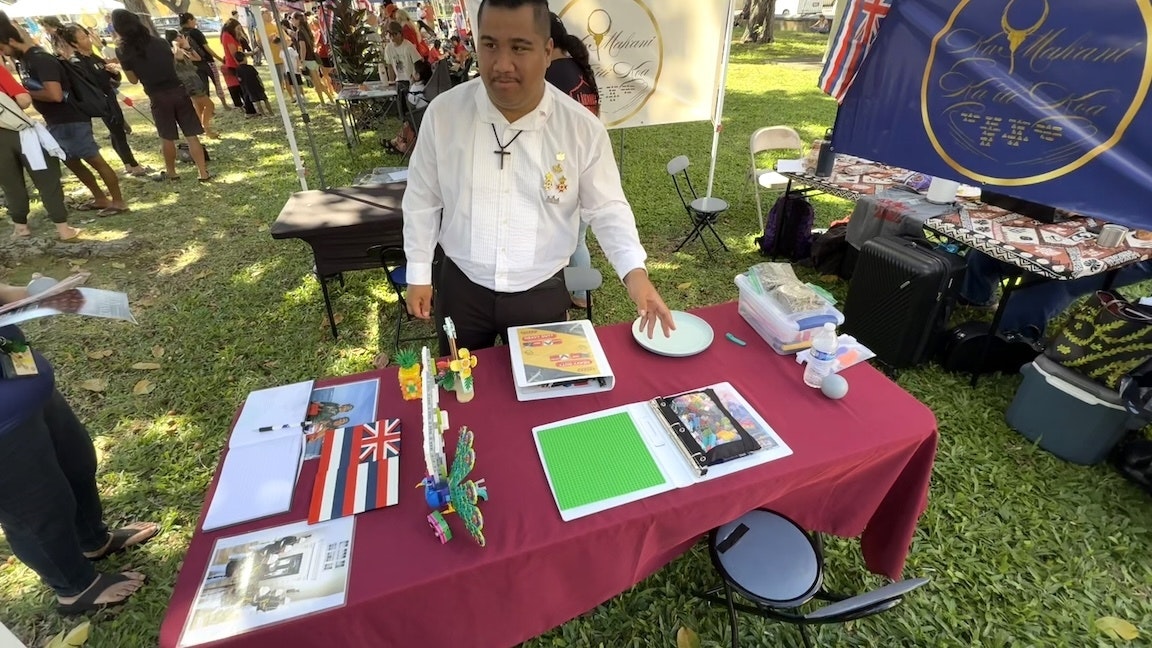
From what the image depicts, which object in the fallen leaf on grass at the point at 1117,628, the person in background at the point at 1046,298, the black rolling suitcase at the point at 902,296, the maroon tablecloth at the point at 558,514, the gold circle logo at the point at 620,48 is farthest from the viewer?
the gold circle logo at the point at 620,48

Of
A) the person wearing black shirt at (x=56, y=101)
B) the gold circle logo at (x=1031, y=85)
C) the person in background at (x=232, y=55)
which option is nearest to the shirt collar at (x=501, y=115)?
the gold circle logo at (x=1031, y=85)

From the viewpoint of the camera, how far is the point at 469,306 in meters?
2.02

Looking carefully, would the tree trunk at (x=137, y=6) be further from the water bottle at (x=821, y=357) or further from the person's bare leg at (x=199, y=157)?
the water bottle at (x=821, y=357)

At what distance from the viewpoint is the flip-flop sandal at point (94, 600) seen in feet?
6.62

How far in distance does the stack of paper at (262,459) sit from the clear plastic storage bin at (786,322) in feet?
5.48

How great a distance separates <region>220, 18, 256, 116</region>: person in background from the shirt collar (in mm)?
10715

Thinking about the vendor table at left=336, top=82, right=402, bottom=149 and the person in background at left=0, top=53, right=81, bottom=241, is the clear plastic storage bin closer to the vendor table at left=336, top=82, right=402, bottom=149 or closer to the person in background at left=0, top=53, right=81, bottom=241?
the person in background at left=0, top=53, right=81, bottom=241

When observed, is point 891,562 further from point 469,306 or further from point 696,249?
point 696,249

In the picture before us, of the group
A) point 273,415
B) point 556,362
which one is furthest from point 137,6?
point 556,362

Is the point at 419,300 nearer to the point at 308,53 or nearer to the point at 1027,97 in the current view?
the point at 1027,97

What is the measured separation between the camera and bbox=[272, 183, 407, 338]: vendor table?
324 centimetres

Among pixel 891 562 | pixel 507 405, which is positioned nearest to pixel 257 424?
pixel 507 405

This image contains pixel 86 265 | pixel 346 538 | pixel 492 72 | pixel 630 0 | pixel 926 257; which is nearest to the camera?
pixel 346 538

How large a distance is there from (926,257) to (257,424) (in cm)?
343
